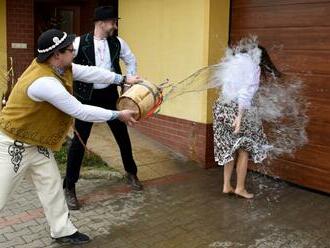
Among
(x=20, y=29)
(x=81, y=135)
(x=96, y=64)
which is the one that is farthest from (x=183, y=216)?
(x=20, y=29)

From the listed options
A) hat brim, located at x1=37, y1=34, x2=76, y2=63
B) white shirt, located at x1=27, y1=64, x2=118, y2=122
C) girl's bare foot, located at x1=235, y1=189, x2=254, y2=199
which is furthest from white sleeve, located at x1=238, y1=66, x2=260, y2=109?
hat brim, located at x1=37, y1=34, x2=76, y2=63

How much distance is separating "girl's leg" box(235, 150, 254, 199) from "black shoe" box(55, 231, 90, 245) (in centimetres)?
186

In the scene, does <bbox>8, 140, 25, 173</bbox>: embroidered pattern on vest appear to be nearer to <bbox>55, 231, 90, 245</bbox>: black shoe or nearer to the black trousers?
<bbox>55, 231, 90, 245</bbox>: black shoe

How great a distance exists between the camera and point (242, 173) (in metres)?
5.76

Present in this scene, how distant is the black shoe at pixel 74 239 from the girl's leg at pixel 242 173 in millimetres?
1861

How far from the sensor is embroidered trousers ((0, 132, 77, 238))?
4203 mm

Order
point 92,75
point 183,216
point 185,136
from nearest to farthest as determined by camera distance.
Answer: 1. point 92,75
2. point 183,216
3. point 185,136

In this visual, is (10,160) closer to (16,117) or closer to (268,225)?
(16,117)

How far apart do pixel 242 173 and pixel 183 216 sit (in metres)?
0.89

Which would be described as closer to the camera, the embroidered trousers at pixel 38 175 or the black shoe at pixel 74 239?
the embroidered trousers at pixel 38 175

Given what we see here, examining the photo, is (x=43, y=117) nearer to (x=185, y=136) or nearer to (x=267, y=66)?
(x=267, y=66)

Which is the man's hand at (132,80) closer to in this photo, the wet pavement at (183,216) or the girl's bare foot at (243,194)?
the wet pavement at (183,216)

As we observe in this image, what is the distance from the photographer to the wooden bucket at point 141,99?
448 centimetres

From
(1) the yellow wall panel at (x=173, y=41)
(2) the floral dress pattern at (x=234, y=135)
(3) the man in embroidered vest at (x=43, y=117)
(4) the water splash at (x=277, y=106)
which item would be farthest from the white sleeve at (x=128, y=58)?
(3) the man in embroidered vest at (x=43, y=117)
